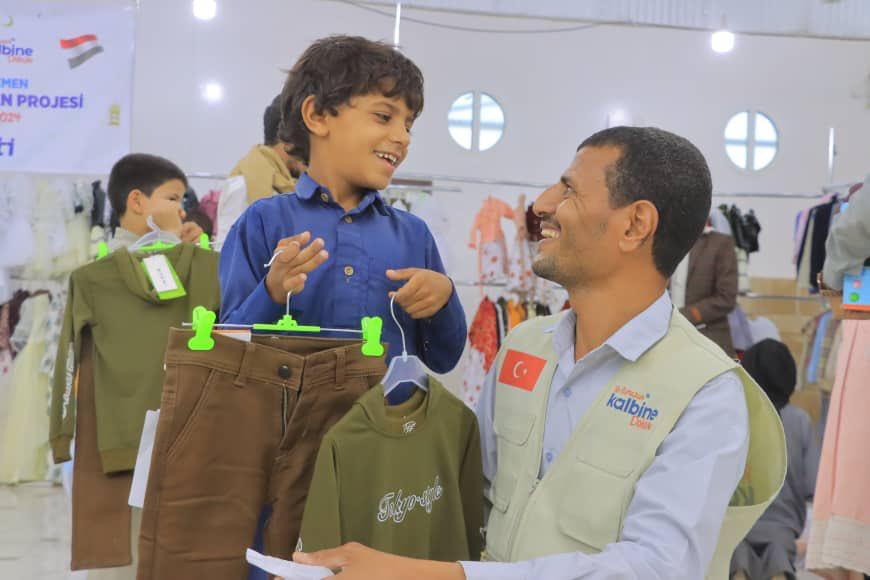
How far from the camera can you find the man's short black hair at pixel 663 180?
159 centimetres

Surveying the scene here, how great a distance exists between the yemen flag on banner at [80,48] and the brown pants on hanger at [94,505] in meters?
3.09

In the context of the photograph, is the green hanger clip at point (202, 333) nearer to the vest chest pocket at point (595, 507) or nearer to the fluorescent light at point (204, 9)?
the vest chest pocket at point (595, 507)

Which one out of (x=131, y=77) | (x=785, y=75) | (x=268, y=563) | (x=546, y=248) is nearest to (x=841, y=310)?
(x=546, y=248)

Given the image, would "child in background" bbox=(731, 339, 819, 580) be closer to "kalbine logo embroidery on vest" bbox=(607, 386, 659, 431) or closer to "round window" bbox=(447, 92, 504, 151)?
"kalbine logo embroidery on vest" bbox=(607, 386, 659, 431)

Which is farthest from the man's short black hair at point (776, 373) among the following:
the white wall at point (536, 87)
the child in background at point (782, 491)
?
the white wall at point (536, 87)

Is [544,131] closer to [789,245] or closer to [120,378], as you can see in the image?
[789,245]

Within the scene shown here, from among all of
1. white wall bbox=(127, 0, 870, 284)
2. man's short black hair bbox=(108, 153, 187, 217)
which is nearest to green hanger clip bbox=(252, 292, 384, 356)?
man's short black hair bbox=(108, 153, 187, 217)

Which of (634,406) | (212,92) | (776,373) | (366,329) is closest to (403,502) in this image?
(366,329)

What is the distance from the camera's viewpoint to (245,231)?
1836 millimetres

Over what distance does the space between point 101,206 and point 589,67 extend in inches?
177

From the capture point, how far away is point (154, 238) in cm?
334

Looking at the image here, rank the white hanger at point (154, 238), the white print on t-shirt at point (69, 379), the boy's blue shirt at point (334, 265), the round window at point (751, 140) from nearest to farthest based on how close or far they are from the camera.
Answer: the boy's blue shirt at point (334, 265) < the white print on t-shirt at point (69, 379) < the white hanger at point (154, 238) < the round window at point (751, 140)

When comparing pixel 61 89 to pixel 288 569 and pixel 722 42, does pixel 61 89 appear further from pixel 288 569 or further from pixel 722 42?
pixel 722 42

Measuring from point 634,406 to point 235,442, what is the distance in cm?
69
